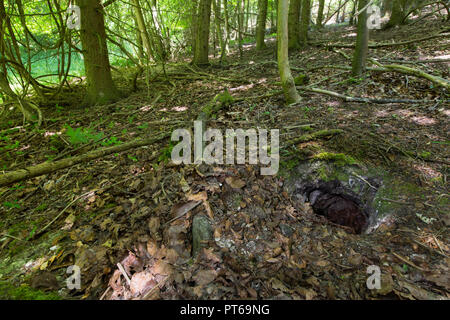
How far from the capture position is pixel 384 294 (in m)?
1.61

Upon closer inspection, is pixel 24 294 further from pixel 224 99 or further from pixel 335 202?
pixel 224 99

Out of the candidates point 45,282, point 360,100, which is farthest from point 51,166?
point 360,100

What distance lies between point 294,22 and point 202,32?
11.0 ft

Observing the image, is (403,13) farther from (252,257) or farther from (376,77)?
(252,257)

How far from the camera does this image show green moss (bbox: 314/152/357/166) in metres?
2.85

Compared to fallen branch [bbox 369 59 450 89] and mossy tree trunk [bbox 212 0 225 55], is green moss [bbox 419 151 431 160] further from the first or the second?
mossy tree trunk [bbox 212 0 225 55]

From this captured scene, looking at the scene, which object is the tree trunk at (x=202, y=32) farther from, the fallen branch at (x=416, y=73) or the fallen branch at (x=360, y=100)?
the fallen branch at (x=416, y=73)

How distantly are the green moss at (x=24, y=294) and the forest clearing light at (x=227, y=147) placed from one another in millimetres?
1725

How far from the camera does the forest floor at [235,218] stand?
171 cm

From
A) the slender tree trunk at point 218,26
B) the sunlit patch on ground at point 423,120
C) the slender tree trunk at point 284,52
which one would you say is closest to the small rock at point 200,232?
the slender tree trunk at point 284,52

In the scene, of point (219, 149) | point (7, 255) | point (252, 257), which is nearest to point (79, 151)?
point (7, 255)

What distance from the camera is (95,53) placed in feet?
17.0

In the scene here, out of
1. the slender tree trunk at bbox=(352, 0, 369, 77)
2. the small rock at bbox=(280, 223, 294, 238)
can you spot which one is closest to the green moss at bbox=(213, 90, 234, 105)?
the slender tree trunk at bbox=(352, 0, 369, 77)

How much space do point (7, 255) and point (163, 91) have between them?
5.21 metres
